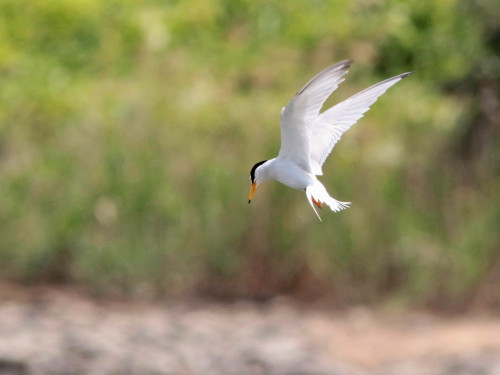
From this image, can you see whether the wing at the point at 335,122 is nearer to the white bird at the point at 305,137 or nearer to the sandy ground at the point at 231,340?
the white bird at the point at 305,137

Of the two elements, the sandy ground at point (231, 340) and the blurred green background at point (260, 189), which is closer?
the sandy ground at point (231, 340)

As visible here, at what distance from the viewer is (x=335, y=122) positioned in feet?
8.05

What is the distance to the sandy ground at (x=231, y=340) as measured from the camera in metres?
8.88

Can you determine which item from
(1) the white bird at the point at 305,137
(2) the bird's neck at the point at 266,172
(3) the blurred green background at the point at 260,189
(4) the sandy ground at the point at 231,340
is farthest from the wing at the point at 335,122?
(4) the sandy ground at the point at 231,340

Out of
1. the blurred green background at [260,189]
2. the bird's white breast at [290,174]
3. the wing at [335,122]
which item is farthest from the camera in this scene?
the blurred green background at [260,189]

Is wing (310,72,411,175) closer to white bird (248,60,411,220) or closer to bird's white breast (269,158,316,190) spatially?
white bird (248,60,411,220)

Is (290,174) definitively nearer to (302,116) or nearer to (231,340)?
(302,116)

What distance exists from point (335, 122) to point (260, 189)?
6.44 meters

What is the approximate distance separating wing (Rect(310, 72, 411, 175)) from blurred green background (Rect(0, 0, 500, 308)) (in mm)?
5806

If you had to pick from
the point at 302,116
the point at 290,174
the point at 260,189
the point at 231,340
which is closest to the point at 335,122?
the point at 302,116

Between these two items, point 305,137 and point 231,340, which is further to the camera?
point 231,340

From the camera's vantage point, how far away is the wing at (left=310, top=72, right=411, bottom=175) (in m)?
2.33

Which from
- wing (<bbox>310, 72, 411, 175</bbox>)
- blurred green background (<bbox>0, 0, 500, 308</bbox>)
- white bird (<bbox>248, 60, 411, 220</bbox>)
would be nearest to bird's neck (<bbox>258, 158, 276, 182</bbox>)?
white bird (<bbox>248, 60, 411, 220</bbox>)

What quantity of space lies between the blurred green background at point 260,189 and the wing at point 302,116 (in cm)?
604
